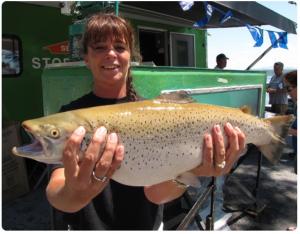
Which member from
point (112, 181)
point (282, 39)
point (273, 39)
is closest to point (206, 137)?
point (112, 181)

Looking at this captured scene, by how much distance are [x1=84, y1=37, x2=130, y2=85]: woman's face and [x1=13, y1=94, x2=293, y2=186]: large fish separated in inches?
13.1

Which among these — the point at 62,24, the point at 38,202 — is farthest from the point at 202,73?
the point at 62,24

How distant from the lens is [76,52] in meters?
3.26

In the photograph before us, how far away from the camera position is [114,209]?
2.13 meters

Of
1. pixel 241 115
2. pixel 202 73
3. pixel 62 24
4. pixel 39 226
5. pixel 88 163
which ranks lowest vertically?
pixel 39 226

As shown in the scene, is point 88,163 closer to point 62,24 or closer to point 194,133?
point 194,133

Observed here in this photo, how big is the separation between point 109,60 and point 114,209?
87 centimetres

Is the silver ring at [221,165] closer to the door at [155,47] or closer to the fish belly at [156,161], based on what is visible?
A: the fish belly at [156,161]

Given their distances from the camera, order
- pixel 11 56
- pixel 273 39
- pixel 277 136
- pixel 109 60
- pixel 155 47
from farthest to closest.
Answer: pixel 155 47
pixel 273 39
pixel 11 56
pixel 277 136
pixel 109 60

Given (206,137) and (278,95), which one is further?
(278,95)

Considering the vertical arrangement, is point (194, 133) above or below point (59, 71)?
below

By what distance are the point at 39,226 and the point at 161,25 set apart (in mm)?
6698

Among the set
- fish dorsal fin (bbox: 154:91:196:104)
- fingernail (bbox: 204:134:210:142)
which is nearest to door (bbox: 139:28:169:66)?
fish dorsal fin (bbox: 154:91:196:104)

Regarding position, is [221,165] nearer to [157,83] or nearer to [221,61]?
[157,83]
